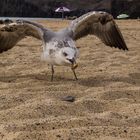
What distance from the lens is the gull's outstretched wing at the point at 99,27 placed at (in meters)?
7.10

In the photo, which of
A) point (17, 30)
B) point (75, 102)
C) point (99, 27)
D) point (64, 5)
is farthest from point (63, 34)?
point (64, 5)

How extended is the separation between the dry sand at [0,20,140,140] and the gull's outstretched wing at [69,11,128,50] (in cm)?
36

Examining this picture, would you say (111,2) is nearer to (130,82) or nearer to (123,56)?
(123,56)

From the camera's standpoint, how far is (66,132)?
3.70 metres

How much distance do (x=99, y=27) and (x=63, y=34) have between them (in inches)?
43.6

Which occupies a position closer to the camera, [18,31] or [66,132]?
[66,132]

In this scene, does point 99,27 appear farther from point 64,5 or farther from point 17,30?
point 64,5

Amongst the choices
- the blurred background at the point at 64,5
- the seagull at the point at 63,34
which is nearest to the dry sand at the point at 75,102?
the seagull at the point at 63,34

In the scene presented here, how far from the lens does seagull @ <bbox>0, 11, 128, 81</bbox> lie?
6215 mm

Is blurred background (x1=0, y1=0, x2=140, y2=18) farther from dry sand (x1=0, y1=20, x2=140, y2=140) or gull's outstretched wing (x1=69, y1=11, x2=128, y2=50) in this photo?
dry sand (x1=0, y1=20, x2=140, y2=140)

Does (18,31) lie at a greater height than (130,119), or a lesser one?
greater

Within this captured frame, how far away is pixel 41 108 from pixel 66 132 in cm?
88

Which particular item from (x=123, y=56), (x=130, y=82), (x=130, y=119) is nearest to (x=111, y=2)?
(x=123, y=56)

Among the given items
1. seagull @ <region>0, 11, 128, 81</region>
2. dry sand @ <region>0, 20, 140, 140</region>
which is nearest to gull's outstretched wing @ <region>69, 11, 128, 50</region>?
seagull @ <region>0, 11, 128, 81</region>
